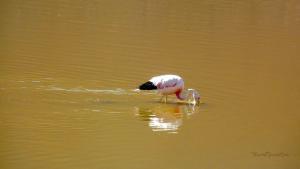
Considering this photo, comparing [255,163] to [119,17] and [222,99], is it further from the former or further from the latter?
[119,17]

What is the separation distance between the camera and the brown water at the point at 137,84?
10.0 metres

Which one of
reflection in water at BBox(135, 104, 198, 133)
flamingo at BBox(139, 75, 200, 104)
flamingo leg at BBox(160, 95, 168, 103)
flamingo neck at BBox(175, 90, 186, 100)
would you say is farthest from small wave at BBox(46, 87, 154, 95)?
flamingo neck at BBox(175, 90, 186, 100)

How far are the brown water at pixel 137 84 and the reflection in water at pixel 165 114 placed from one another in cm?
2

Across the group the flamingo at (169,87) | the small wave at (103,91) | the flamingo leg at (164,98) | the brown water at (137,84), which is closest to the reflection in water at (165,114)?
the brown water at (137,84)

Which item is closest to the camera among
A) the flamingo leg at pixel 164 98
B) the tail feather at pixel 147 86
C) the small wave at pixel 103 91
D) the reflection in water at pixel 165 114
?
the reflection in water at pixel 165 114

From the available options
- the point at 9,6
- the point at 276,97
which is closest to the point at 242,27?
the point at 9,6

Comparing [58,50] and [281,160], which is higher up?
[58,50]

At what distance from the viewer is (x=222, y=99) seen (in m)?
13.4

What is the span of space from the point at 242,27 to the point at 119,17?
3.77m

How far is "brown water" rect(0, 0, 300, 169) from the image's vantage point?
1005cm

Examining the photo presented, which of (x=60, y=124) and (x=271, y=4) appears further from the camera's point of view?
(x=271, y=4)

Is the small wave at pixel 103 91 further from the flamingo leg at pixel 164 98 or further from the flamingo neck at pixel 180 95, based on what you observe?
the flamingo neck at pixel 180 95

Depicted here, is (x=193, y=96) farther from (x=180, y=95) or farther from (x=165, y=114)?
(x=165, y=114)

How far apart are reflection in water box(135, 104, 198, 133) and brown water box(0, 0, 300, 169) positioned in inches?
0.8
